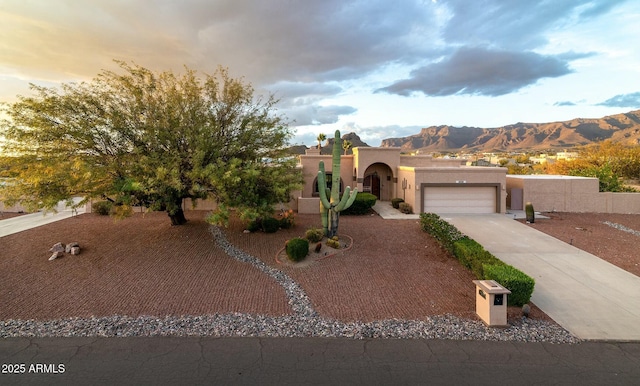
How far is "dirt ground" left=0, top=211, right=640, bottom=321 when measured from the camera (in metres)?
8.93

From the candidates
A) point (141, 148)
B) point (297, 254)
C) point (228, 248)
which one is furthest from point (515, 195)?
point (141, 148)

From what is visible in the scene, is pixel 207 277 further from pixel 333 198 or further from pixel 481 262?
pixel 481 262

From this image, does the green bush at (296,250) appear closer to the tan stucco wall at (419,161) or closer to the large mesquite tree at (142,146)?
the large mesquite tree at (142,146)

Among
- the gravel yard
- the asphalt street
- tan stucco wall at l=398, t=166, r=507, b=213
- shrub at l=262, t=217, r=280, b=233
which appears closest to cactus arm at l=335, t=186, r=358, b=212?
the gravel yard

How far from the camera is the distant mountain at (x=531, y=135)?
110 m

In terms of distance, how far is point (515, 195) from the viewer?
22.4m

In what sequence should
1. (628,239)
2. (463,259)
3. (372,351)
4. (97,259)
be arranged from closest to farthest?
(372,351) → (463,259) → (97,259) → (628,239)

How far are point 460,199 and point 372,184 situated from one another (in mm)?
7881

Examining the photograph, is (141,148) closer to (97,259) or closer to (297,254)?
(97,259)

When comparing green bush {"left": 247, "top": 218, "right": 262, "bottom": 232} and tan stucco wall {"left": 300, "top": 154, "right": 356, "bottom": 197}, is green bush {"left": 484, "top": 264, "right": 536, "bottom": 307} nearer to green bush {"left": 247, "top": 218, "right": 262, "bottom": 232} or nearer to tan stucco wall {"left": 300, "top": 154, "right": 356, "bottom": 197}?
green bush {"left": 247, "top": 218, "right": 262, "bottom": 232}

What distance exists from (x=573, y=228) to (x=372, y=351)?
1659cm

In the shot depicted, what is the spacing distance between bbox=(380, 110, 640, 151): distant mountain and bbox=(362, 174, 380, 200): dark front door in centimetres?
8780

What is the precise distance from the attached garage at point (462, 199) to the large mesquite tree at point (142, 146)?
35.3ft

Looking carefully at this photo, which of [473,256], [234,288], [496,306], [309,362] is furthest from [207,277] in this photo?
[473,256]
